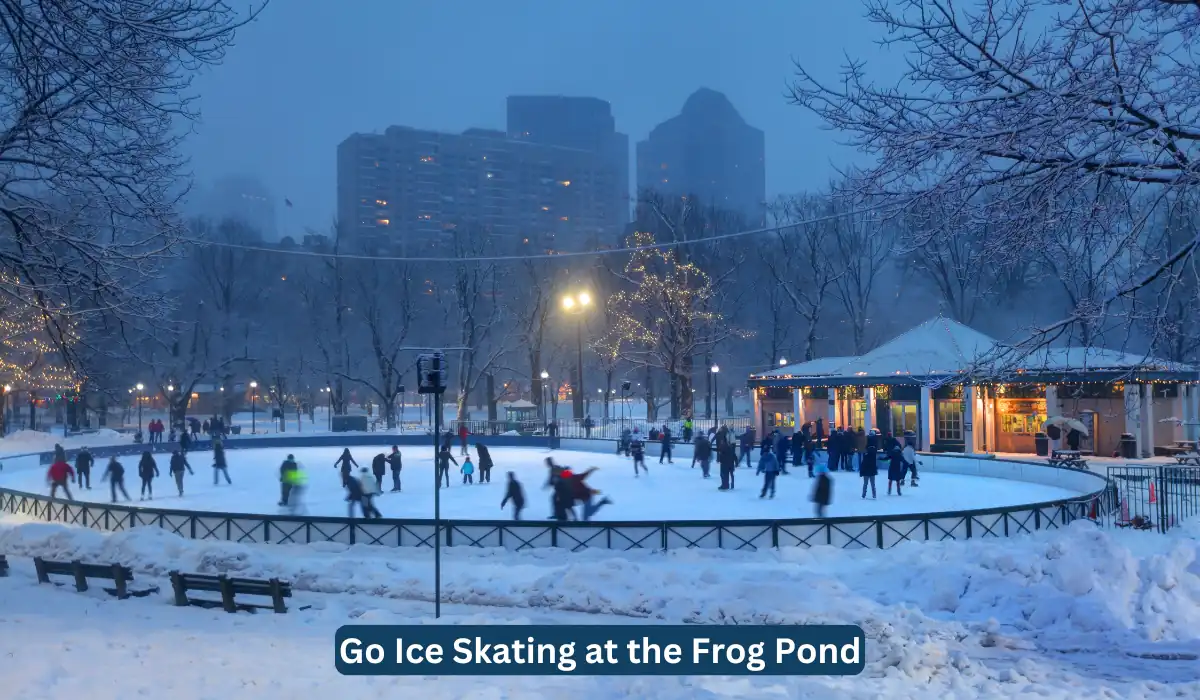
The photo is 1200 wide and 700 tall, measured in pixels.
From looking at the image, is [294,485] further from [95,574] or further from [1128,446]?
[1128,446]

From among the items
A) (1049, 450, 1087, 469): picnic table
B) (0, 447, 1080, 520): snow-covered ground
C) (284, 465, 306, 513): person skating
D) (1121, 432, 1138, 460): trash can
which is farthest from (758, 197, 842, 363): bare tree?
(284, 465, 306, 513): person skating

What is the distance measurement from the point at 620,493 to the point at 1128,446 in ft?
69.5

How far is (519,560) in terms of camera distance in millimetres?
14625

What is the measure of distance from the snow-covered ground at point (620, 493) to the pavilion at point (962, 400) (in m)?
6.01

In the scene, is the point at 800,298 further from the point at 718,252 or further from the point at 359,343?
the point at 359,343

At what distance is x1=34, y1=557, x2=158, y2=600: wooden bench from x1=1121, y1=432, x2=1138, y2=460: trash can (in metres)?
32.7

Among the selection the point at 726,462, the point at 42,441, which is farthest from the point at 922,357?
the point at 42,441

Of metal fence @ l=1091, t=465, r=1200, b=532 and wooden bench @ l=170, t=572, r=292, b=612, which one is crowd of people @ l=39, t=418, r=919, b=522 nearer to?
wooden bench @ l=170, t=572, r=292, b=612

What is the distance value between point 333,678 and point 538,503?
13.5 metres

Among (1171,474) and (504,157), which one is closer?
(1171,474)

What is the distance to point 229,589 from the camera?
1153 centimetres

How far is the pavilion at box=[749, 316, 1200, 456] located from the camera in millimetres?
32469

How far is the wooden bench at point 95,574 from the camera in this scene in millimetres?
12266

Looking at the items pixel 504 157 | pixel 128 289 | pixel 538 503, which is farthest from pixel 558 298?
Answer: pixel 504 157
